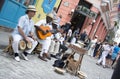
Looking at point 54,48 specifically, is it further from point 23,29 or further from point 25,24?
point 25,24

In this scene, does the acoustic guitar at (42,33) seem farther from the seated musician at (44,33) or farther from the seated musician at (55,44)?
the seated musician at (55,44)

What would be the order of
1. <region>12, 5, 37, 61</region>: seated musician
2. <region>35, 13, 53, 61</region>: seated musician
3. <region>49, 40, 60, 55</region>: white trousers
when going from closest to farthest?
1. <region>12, 5, 37, 61</region>: seated musician
2. <region>35, 13, 53, 61</region>: seated musician
3. <region>49, 40, 60, 55</region>: white trousers

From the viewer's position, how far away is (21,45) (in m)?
6.79

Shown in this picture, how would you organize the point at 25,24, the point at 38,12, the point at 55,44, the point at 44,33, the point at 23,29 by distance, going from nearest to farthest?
the point at 25,24 < the point at 23,29 < the point at 44,33 < the point at 55,44 < the point at 38,12

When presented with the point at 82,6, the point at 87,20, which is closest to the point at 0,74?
the point at 82,6

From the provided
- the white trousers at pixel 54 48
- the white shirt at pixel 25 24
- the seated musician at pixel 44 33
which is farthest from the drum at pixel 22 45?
the white trousers at pixel 54 48

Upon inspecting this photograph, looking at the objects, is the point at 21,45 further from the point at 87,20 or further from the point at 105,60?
the point at 87,20

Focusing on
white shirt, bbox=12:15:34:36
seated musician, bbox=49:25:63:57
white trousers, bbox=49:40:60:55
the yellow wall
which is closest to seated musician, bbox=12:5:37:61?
white shirt, bbox=12:15:34:36

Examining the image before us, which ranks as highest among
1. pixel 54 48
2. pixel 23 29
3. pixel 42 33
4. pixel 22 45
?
pixel 23 29

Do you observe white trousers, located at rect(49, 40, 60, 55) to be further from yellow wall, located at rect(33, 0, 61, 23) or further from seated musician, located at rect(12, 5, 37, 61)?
yellow wall, located at rect(33, 0, 61, 23)

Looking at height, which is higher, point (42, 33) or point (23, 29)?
point (23, 29)

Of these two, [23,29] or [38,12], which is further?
[38,12]

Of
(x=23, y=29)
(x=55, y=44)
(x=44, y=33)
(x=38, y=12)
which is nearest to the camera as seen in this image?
(x=23, y=29)

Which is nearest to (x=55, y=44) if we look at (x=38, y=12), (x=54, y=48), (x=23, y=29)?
(x=54, y=48)
